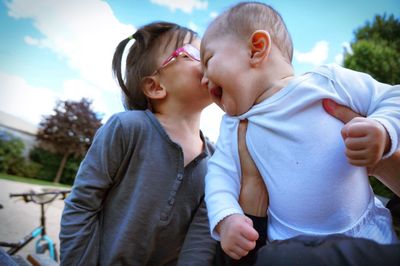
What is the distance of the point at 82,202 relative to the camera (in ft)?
4.78

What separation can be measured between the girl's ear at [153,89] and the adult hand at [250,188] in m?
0.81

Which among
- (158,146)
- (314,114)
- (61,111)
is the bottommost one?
(158,146)

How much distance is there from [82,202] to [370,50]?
502 inches

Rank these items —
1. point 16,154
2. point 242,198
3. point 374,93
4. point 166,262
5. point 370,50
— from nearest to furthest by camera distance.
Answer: point 374,93 → point 242,198 → point 166,262 → point 370,50 → point 16,154

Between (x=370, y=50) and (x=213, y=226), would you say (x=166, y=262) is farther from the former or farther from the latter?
(x=370, y=50)

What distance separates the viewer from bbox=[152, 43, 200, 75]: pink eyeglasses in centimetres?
177

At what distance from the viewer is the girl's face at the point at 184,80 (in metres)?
1.77

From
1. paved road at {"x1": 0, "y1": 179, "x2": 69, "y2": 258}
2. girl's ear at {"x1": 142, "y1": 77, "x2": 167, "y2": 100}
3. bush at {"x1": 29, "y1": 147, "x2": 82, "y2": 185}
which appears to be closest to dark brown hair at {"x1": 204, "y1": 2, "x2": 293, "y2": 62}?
girl's ear at {"x1": 142, "y1": 77, "x2": 167, "y2": 100}

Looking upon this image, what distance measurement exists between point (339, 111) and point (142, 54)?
137cm

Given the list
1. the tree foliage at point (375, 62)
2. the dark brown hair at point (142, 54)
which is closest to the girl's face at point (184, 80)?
the dark brown hair at point (142, 54)

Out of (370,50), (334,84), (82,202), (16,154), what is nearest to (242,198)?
(334,84)

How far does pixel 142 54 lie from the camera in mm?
1970

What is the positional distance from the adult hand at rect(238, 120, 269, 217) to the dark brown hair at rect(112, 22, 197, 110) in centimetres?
99

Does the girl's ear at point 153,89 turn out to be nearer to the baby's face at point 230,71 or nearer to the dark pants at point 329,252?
the baby's face at point 230,71
